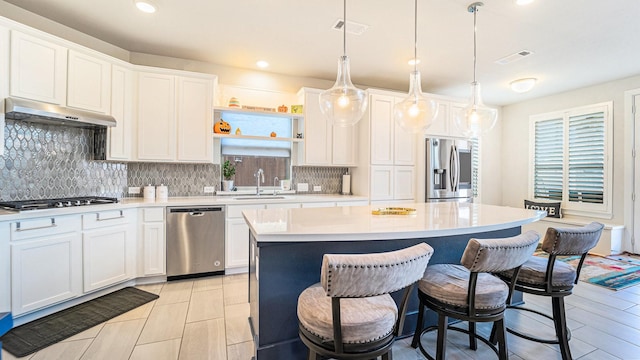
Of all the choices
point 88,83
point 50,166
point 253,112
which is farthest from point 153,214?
point 253,112

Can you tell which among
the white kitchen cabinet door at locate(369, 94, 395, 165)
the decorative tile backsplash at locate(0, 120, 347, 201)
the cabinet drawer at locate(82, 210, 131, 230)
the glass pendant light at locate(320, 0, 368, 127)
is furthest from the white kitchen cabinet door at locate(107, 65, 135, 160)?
the white kitchen cabinet door at locate(369, 94, 395, 165)

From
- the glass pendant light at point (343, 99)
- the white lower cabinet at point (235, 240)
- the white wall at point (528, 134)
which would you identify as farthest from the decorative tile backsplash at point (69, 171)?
the white wall at point (528, 134)

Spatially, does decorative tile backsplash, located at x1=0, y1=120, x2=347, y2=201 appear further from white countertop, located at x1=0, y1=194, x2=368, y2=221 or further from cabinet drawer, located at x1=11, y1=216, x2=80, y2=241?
cabinet drawer, located at x1=11, y1=216, x2=80, y2=241

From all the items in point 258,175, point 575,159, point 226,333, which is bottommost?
point 226,333

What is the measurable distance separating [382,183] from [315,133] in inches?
49.7

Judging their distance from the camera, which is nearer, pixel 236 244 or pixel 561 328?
pixel 561 328

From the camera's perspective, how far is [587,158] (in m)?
5.09

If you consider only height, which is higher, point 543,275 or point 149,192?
point 149,192

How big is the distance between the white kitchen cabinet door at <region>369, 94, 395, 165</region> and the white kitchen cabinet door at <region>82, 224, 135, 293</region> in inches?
128

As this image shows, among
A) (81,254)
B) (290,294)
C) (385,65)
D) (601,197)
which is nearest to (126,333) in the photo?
(81,254)

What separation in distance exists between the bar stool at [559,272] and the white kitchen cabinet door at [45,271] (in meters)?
3.52

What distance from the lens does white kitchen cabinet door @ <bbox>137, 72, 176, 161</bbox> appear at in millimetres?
3561

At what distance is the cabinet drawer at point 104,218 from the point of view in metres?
2.80

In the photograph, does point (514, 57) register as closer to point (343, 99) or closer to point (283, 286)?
point (343, 99)
